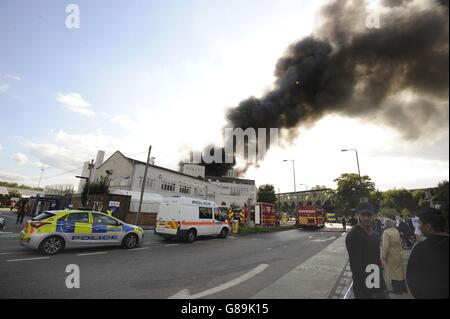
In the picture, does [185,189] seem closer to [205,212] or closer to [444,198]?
[205,212]

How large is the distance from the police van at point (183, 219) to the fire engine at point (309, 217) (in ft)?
56.6

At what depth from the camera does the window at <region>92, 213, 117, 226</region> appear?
914 cm

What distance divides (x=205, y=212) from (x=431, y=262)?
12.0 m

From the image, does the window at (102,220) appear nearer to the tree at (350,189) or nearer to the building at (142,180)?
the building at (142,180)

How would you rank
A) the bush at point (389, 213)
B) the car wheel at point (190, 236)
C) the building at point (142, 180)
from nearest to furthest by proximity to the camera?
the car wheel at point (190, 236)
the bush at point (389, 213)
the building at point (142, 180)

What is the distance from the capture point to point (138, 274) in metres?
5.97

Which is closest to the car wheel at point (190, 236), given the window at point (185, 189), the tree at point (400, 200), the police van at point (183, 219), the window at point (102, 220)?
the police van at point (183, 219)

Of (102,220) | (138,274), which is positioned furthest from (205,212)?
(138,274)

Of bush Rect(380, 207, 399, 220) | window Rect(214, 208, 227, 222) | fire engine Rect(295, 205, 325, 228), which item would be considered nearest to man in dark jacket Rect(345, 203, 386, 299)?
window Rect(214, 208, 227, 222)

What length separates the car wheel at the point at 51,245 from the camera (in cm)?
781

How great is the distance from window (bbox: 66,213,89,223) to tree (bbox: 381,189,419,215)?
221 feet

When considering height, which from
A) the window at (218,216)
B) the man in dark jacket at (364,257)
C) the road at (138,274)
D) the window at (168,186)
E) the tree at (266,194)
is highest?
the tree at (266,194)

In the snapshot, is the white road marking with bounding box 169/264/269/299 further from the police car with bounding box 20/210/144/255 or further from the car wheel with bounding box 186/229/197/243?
the car wheel with bounding box 186/229/197/243
